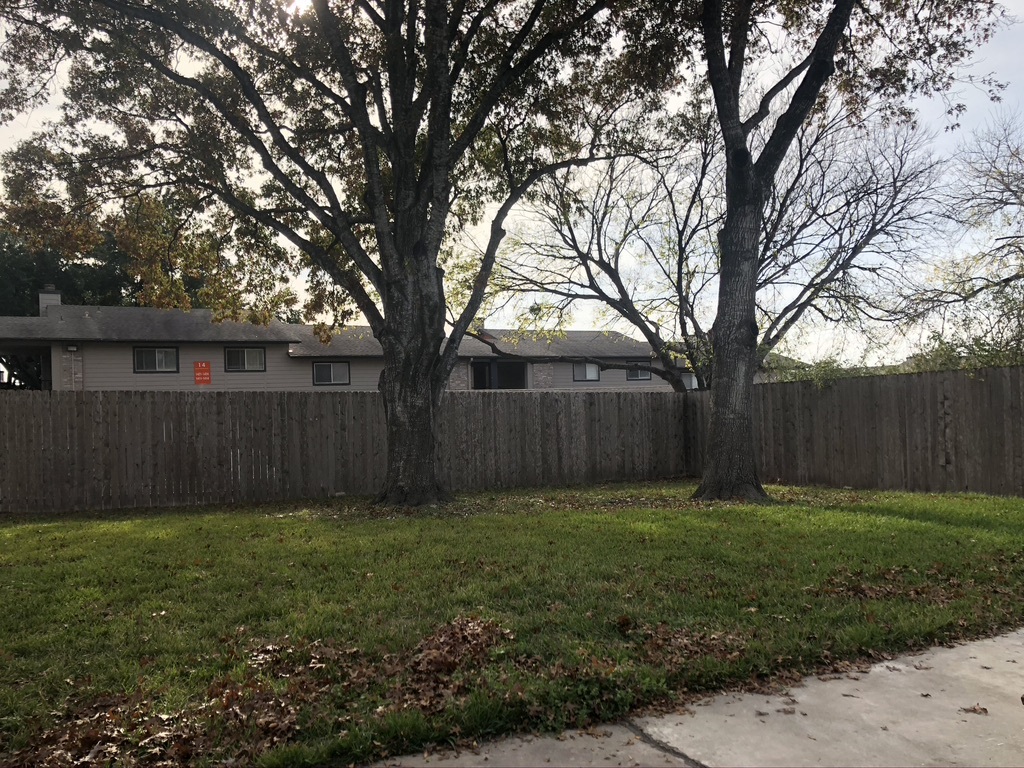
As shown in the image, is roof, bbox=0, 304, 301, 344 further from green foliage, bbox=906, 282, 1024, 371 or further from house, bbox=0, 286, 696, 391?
green foliage, bbox=906, 282, 1024, 371

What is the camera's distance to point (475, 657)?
437 cm

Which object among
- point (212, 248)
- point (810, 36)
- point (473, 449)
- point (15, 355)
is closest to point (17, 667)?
point (473, 449)

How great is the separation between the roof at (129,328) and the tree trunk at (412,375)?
14.9 m

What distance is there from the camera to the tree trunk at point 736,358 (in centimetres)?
1175

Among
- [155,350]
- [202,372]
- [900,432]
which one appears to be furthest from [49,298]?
[900,432]

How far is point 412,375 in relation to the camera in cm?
1175

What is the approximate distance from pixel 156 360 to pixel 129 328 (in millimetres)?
1361

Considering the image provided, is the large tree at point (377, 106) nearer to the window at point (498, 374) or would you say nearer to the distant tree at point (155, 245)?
the distant tree at point (155, 245)

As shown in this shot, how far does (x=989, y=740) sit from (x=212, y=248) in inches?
615

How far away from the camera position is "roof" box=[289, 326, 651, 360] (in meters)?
28.3

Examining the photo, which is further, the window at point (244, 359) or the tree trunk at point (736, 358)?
the window at point (244, 359)

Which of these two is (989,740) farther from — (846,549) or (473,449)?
(473,449)

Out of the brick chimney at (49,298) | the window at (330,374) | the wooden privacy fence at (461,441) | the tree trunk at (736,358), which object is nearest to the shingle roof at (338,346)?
the window at (330,374)

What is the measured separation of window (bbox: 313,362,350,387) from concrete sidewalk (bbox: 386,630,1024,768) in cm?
2598
